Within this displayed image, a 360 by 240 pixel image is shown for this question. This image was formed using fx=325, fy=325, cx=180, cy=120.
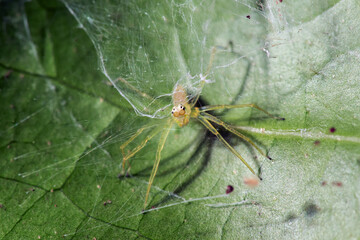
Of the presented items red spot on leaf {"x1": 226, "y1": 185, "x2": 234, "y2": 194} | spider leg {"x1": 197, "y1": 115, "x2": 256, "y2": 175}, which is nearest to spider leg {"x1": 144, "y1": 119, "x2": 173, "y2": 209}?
spider leg {"x1": 197, "y1": 115, "x2": 256, "y2": 175}

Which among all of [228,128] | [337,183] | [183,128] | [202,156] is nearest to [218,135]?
[228,128]

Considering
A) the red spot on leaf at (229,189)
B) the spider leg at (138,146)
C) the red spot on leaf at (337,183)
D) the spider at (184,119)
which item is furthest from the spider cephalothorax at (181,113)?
the red spot on leaf at (337,183)

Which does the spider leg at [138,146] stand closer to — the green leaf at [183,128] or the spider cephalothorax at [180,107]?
the green leaf at [183,128]

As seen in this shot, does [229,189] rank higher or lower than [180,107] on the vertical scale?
lower

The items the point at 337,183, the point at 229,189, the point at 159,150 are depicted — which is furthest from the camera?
the point at 159,150

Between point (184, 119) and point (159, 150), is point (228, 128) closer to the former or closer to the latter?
point (184, 119)

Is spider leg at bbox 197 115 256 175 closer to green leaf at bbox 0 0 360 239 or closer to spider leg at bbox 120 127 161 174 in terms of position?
green leaf at bbox 0 0 360 239

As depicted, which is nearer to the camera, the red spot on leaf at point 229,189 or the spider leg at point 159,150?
the red spot on leaf at point 229,189

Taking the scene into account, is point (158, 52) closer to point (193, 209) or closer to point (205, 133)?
point (205, 133)

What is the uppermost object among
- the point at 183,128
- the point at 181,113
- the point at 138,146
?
the point at 181,113

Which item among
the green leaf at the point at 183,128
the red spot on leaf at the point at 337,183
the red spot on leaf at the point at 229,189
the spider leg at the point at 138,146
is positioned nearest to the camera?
the red spot on leaf at the point at 337,183
